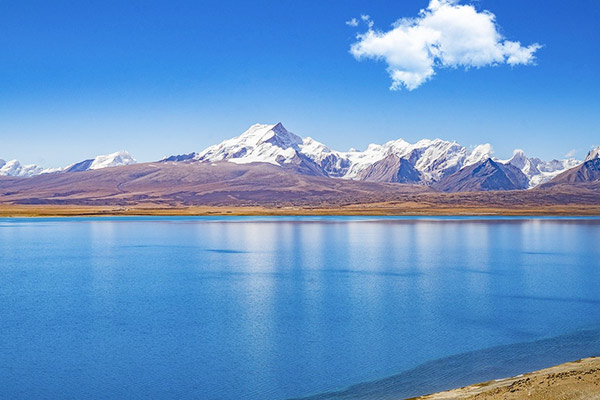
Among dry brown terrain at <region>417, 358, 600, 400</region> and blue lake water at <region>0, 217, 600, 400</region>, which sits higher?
dry brown terrain at <region>417, 358, 600, 400</region>

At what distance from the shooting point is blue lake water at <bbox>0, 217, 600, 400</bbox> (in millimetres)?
26281

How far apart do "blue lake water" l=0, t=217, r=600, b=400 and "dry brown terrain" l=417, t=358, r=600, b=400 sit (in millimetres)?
2508

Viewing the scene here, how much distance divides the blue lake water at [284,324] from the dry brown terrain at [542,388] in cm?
251

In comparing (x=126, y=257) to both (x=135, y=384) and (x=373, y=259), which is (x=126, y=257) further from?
(x=135, y=384)

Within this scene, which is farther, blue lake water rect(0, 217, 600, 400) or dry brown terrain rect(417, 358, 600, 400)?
blue lake water rect(0, 217, 600, 400)

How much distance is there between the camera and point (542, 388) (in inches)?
821

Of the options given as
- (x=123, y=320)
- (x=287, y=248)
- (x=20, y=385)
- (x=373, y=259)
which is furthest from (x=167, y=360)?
(x=287, y=248)

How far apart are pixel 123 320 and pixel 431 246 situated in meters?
64.0

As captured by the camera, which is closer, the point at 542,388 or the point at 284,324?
the point at 542,388

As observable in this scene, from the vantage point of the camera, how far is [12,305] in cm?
4250

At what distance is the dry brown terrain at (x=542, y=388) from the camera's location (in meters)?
20.2

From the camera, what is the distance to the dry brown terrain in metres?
20.2

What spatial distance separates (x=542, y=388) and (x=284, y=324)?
60.7ft

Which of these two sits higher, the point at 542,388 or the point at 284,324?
the point at 542,388
